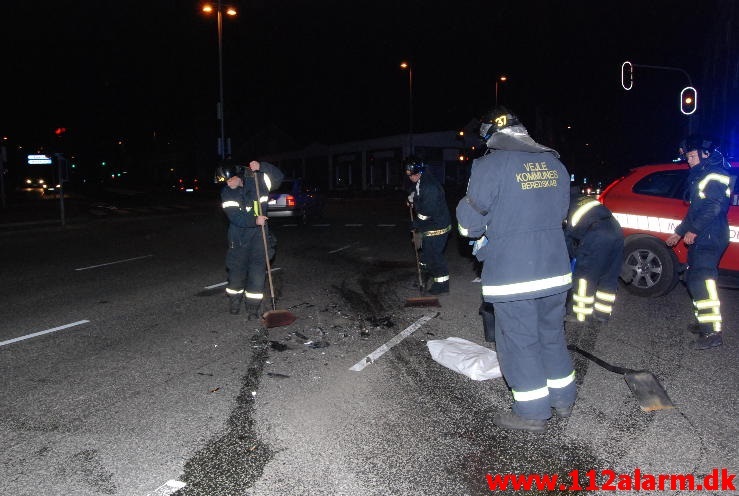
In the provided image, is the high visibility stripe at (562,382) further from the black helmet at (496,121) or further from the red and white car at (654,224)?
the red and white car at (654,224)

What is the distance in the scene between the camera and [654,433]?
11.9 feet

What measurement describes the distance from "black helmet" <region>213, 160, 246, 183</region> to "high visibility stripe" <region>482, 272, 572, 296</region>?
383cm

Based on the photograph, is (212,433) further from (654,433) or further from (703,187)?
(703,187)

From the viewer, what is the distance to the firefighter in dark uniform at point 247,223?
6570mm

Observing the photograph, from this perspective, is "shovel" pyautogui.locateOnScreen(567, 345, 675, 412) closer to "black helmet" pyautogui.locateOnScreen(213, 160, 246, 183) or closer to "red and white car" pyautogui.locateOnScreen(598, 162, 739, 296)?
"red and white car" pyautogui.locateOnScreen(598, 162, 739, 296)

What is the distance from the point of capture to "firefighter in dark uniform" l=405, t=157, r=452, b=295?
25.5 feet

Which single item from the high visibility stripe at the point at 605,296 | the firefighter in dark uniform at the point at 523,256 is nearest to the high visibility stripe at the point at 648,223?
the high visibility stripe at the point at 605,296

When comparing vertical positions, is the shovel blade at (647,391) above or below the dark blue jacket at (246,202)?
below

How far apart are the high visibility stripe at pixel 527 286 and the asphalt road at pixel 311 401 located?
2.97 feet

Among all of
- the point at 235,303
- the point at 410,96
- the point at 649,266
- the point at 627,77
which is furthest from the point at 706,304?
the point at 410,96

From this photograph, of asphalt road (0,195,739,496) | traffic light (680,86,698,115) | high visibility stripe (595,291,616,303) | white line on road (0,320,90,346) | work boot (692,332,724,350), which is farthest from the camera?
traffic light (680,86,698,115)

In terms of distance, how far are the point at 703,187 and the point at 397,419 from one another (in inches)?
149

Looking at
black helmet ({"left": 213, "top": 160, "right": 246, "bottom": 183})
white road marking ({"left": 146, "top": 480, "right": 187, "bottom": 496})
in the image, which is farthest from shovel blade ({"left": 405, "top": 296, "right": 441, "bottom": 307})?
white road marking ({"left": 146, "top": 480, "right": 187, "bottom": 496})

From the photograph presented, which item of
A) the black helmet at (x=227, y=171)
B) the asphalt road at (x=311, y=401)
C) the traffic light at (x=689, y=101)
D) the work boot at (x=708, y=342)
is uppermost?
the traffic light at (x=689, y=101)
